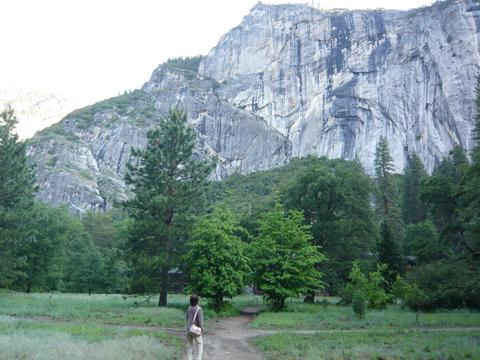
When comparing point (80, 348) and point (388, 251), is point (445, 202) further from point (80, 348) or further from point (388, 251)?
point (80, 348)

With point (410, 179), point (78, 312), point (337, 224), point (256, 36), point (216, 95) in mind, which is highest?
point (256, 36)

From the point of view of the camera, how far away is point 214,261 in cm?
2548

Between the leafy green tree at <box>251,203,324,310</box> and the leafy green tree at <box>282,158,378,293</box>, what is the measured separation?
651cm

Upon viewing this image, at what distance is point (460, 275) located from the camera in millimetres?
27938

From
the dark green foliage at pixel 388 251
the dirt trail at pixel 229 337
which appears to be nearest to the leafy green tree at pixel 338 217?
the dark green foliage at pixel 388 251

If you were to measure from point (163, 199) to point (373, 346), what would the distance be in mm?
15883

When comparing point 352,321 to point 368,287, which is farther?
point 368,287

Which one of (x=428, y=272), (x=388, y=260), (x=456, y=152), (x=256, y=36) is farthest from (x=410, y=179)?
(x=256, y=36)

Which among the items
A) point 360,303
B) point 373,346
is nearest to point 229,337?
point 373,346

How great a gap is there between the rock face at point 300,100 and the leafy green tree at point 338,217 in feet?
256

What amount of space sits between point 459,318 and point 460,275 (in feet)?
20.5

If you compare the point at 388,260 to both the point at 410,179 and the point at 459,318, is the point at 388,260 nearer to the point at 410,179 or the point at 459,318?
the point at 459,318

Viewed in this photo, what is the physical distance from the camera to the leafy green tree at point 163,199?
26.0m

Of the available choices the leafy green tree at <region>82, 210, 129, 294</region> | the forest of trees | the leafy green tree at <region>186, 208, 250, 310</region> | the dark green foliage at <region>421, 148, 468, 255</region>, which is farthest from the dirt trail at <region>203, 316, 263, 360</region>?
the dark green foliage at <region>421, 148, 468, 255</region>
